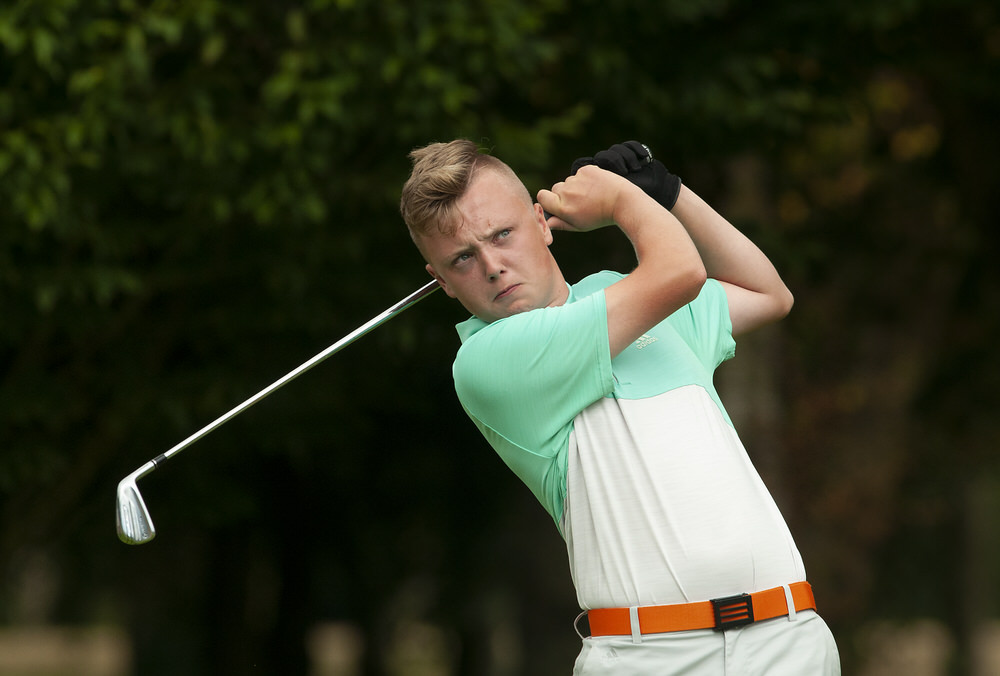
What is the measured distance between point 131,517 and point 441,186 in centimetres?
117

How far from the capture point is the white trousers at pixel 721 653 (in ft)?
8.13

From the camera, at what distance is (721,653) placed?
8.15 feet

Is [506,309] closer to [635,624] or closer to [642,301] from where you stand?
[642,301]

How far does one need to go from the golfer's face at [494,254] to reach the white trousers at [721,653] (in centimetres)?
75

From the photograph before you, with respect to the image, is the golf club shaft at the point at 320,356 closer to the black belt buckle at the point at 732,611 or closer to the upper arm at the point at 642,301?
the upper arm at the point at 642,301

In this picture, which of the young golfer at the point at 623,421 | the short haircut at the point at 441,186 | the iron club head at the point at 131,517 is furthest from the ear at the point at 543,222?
the iron club head at the point at 131,517

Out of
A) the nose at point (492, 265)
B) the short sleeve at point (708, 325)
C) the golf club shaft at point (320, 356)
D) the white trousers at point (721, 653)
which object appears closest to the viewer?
the white trousers at point (721, 653)

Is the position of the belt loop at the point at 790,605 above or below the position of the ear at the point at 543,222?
below

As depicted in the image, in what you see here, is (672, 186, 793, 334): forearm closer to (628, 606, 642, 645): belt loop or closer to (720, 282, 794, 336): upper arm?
(720, 282, 794, 336): upper arm

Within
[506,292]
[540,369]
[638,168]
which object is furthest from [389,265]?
[540,369]

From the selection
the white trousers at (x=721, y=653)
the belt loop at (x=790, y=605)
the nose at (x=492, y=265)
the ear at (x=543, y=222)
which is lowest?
the white trousers at (x=721, y=653)

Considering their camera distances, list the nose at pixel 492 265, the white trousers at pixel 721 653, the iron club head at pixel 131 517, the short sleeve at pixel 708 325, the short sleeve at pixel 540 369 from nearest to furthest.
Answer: the white trousers at pixel 721 653 → the short sleeve at pixel 540 369 → the nose at pixel 492 265 → the short sleeve at pixel 708 325 → the iron club head at pixel 131 517

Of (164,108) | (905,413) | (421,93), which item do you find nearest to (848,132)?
(905,413)

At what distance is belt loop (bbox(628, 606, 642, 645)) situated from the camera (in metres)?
2.50
